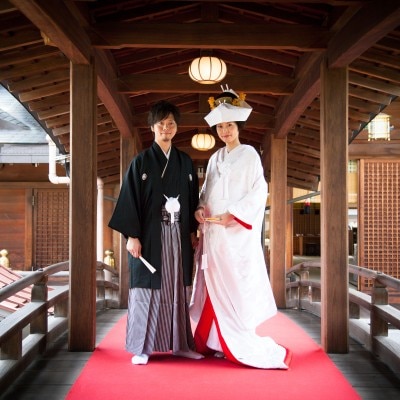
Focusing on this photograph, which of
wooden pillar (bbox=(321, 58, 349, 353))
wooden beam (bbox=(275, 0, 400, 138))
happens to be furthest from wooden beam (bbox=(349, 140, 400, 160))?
wooden pillar (bbox=(321, 58, 349, 353))

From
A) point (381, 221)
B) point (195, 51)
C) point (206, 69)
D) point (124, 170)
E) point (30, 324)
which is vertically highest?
point (195, 51)

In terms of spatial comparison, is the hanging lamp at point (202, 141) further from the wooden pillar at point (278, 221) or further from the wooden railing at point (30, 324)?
the wooden railing at point (30, 324)

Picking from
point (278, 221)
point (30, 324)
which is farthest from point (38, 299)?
point (278, 221)

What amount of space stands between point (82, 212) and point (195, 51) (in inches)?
125

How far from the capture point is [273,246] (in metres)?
7.97

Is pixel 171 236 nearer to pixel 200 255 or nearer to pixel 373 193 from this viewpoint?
pixel 200 255

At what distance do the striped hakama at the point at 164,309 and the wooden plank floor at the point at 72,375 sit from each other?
20.4 inches

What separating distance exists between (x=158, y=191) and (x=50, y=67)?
2080 mm

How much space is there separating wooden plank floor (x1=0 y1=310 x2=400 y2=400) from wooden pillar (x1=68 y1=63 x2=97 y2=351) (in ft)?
0.81

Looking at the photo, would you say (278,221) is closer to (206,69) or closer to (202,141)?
(202,141)

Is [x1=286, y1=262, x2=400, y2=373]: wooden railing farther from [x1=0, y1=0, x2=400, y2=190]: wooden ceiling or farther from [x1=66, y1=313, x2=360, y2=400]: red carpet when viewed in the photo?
[x1=0, y1=0, x2=400, y2=190]: wooden ceiling

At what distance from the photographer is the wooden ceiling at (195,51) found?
4.14 meters

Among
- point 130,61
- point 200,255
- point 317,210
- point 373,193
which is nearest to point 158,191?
point 200,255

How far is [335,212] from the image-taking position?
466 cm
